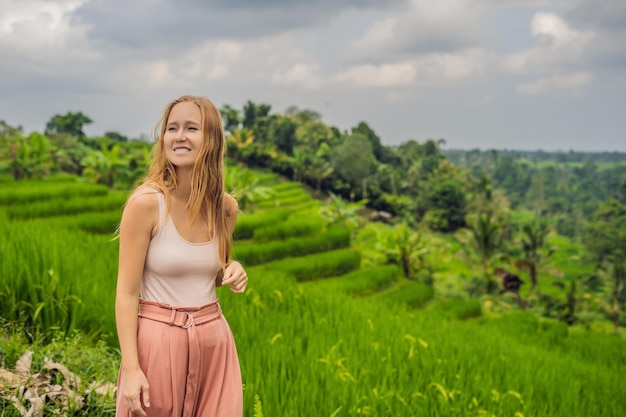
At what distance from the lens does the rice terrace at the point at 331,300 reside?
8.73 ft

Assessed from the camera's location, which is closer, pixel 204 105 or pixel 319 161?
pixel 204 105

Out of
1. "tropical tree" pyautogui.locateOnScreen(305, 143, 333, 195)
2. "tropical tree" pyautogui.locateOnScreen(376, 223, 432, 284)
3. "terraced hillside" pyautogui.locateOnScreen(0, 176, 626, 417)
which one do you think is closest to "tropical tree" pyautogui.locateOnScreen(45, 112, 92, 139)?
"tropical tree" pyautogui.locateOnScreen(305, 143, 333, 195)

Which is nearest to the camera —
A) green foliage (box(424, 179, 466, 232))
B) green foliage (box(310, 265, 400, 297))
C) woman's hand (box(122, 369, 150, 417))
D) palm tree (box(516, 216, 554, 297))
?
woman's hand (box(122, 369, 150, 417))

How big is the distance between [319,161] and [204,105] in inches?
1233

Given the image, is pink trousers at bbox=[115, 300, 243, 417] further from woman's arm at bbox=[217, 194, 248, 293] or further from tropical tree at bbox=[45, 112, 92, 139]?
tropical tree at bbox=[45, 112, 92, 139]

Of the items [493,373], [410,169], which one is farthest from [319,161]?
[493,373]

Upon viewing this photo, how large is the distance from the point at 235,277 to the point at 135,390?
40 centimetres

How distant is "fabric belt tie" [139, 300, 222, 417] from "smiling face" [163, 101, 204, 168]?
0.41 metres

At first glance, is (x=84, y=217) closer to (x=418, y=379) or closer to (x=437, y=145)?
(x=418, y=379)

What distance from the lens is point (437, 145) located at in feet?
172

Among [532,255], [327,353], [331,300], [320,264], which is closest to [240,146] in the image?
[532,255]

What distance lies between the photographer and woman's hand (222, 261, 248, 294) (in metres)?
1.54

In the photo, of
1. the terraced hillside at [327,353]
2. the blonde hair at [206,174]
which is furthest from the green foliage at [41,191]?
the blonde hair at [206,174]

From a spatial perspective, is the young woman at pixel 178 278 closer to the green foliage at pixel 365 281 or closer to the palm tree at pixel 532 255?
the green foliage at pixel 365 281
